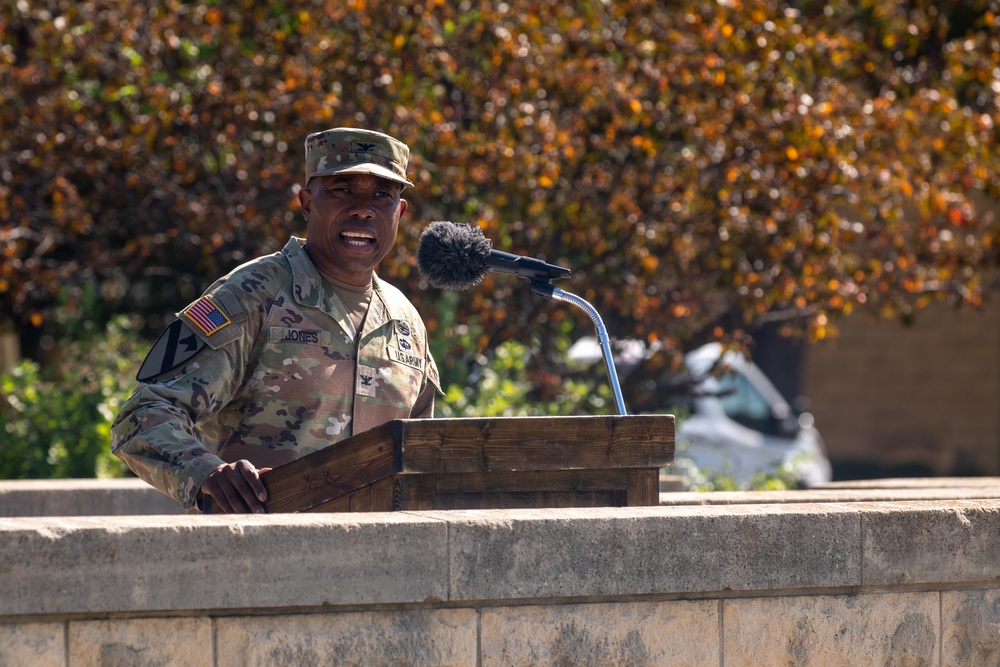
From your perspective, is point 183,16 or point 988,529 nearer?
point 988,529

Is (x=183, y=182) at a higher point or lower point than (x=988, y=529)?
higher

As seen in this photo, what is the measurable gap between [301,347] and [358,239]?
37cm

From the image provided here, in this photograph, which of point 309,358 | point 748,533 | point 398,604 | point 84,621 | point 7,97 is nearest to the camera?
point 84,621

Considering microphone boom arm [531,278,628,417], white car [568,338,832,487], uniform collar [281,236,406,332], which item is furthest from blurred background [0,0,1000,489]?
microphone boom arm [531,278,628,417]

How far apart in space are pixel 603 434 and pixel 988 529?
Answer: 43.4 inches

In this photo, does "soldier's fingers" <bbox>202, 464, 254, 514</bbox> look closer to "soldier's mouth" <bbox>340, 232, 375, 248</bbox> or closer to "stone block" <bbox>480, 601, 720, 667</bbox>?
"stone block" <bbox>480, 601, 720, 667</bbox>

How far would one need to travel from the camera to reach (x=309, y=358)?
4316mm

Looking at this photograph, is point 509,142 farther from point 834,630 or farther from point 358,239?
point 834,630

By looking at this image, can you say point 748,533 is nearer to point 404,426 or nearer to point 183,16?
point 404,426

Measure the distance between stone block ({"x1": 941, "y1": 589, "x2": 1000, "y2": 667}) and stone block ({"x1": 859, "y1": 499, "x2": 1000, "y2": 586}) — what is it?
0.18ft

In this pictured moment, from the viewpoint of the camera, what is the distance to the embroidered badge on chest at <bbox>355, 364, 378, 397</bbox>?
173 inches

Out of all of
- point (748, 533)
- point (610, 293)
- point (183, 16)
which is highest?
point (183, 16)

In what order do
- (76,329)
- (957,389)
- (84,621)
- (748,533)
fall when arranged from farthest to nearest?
1. (957,389)
2. (76,329)
3. (748,533)
4. (84,621)

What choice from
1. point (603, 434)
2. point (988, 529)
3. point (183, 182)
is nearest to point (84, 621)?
point (603, 434)
